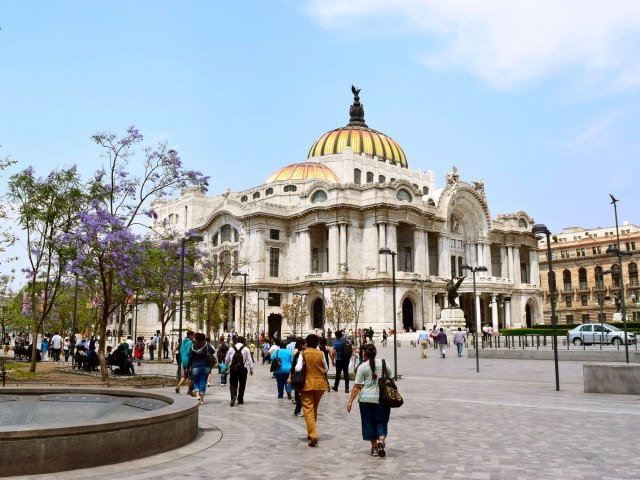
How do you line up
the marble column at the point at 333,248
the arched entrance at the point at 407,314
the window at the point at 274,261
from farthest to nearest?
the window at the point at 274,261 → the arched entrance at the point at 407,314 → the marble column at the point at 333,248

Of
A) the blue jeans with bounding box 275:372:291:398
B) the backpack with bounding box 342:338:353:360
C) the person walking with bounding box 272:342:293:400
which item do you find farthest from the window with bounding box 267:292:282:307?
the person walking with bounding box 272:342:293:400

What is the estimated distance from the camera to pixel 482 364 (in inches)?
1185

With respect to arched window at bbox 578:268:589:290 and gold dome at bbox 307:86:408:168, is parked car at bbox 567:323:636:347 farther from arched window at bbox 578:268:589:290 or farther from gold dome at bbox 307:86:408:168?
arched window at bbox 578:268:589:290

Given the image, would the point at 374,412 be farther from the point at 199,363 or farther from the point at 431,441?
the point at 199,363

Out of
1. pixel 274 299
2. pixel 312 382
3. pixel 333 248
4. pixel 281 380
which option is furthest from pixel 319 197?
pixel 312 382

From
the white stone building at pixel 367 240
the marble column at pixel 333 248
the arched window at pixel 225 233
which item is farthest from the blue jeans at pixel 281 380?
the arched window at pixel 225 233

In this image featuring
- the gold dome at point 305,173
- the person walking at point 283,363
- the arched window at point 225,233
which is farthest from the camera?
the gold dome at point 305,173

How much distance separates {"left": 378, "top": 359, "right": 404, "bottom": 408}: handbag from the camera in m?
8.80

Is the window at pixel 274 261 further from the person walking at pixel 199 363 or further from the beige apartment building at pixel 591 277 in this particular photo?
the person walking at pixel 199 363

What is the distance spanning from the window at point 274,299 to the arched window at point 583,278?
52.1 m

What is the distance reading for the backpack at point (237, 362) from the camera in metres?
15.5

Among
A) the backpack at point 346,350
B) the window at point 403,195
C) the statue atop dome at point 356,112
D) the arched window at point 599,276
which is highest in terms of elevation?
the statue atop dome at point 356,112

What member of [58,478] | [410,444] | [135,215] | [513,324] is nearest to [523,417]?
[410,444]

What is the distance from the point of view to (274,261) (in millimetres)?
72438
